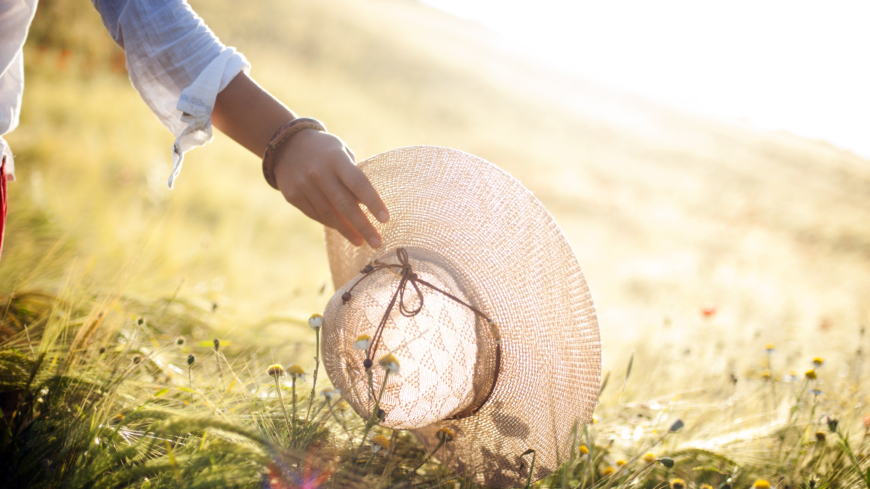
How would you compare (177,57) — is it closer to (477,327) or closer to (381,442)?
(477,327)

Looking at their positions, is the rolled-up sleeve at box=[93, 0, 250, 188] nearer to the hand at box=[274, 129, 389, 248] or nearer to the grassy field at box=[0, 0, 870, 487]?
the hand at box=[274, 129, 389, 248]

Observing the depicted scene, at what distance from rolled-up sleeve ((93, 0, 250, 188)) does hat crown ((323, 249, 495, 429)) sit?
0.50 metres

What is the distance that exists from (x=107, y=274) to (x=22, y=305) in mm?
601

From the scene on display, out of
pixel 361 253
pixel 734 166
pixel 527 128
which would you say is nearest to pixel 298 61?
pixel 527 128

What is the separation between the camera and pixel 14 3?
0.87 metres

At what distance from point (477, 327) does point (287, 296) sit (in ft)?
6.81

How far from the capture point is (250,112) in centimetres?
97

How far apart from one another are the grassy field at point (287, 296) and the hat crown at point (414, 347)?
0.11 meters

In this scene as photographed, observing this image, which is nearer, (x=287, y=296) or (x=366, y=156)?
(x=287, y=296)

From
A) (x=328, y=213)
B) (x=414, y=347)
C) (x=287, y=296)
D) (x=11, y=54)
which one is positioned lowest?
(x=287, y=296)

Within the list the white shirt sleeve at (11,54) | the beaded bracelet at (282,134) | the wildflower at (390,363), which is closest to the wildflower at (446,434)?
the wildflower at (390,363)

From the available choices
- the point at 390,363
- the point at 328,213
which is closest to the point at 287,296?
the point at 328,213

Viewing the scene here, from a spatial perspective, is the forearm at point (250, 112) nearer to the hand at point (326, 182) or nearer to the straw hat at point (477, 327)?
the hand at point (326, 182)

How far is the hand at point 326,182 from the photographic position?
90cm
